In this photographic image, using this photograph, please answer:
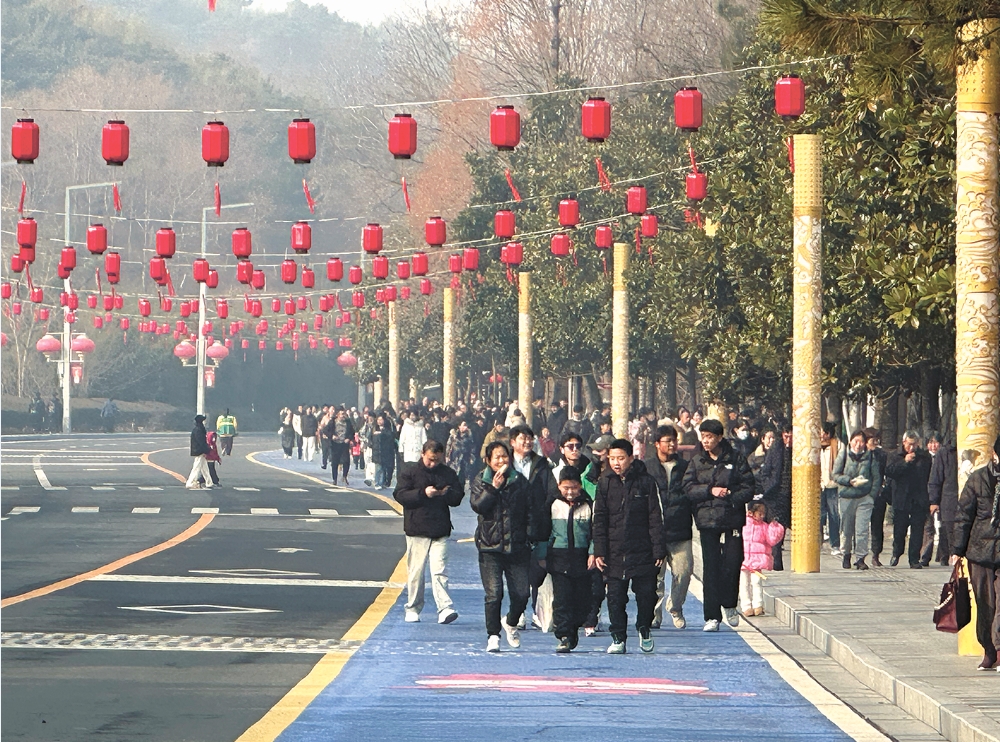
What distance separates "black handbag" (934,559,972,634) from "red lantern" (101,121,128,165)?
16038 mm

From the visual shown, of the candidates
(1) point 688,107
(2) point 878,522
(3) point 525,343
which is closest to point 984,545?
(2) point 878,522

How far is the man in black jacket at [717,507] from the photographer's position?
696 inches

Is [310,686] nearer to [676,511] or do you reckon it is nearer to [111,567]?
[676,511]

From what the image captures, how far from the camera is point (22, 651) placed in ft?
50.4

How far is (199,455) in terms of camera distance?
45781 millimetres

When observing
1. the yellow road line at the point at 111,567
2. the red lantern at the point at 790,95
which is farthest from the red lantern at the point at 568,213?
the red lantern at the point at 790,95

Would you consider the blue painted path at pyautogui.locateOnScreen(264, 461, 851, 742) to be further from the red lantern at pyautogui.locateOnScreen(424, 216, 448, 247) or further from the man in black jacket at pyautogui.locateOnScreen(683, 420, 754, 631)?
the red lantern at pyautogui.locateOnScreen(424, 216, 448, 247)

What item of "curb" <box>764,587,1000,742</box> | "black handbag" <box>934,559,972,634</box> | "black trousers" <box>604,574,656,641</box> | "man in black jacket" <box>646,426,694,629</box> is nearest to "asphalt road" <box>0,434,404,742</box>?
"black trousers" <box>604,574,656,641</box>

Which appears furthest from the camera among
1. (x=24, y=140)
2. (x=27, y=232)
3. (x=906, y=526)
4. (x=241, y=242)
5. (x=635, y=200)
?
(x=241, y=242)

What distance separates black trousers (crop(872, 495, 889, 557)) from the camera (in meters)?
24.8

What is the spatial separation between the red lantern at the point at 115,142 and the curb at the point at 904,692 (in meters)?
13.1

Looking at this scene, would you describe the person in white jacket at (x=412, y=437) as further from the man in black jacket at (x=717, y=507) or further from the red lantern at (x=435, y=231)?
the man in black jacket at (x=717, y=507)

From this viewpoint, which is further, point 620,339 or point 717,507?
point 620,339

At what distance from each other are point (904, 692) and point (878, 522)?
1174 centimetres
